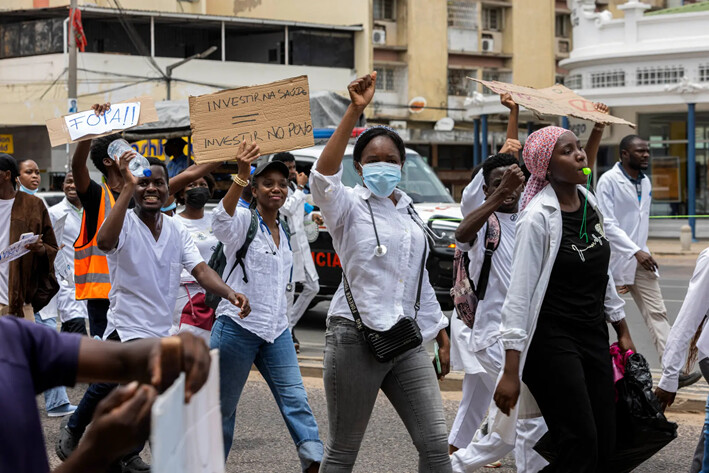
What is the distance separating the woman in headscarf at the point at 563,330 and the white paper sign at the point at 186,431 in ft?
8.17

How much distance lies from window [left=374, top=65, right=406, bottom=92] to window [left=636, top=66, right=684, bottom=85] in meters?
17.8

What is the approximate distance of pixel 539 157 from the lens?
5145 millimetres

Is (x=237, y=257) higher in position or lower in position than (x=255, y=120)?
lower

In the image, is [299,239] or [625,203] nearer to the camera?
[625,203]

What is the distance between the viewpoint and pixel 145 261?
19.2 feet

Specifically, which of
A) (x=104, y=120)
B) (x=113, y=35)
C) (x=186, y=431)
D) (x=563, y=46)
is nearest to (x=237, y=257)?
(x=104, y=120)

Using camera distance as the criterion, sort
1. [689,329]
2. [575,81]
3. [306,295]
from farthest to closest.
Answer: [575,81], [306,295], [689,329]

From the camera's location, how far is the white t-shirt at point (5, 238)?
7930 mm

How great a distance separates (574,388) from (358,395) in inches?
37.4

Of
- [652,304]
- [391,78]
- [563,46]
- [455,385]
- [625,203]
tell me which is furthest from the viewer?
[563,46]

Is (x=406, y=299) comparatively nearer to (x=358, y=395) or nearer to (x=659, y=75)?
(x=358, y=395)

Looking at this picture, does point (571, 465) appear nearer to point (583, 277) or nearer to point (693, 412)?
point (583, 277)

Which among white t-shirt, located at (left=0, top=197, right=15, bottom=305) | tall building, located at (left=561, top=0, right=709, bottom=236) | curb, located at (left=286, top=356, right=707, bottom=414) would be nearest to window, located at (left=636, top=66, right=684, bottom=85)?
tall building, located at (left=561, top=0, right=709, bottom=236)

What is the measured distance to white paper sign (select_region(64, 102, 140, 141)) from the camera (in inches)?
252
